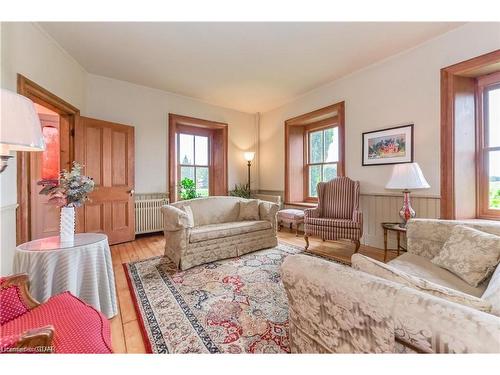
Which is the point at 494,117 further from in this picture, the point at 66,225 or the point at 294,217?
the point at 66,225

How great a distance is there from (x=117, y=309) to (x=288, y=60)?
11.5ft

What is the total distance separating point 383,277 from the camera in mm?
892

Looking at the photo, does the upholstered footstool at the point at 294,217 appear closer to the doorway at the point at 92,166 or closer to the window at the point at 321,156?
the window at the point at 321,156

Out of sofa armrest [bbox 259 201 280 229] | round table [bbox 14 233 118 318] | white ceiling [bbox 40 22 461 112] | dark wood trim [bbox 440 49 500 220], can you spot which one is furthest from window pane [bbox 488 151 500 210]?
round table [bbox 14 233 118 318]

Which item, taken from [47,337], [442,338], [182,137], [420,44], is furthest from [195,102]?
[442,338]

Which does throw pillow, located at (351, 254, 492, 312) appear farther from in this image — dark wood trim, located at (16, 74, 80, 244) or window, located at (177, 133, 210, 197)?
window, located at (177, 133, 210, 197)

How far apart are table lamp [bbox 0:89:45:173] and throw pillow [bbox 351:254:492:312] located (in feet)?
5.59

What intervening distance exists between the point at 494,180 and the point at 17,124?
14.2 feet

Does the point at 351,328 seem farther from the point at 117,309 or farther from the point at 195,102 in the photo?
the point at 195,102

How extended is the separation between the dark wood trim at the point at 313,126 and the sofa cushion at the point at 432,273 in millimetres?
2315

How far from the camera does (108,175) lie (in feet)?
11.8

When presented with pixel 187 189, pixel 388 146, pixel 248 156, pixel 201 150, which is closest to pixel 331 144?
pixel 388 146

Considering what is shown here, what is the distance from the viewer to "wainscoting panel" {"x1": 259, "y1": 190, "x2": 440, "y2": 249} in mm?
2930

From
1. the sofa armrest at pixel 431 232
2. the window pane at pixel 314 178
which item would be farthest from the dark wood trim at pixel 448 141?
the window pane at pixel 314 178
